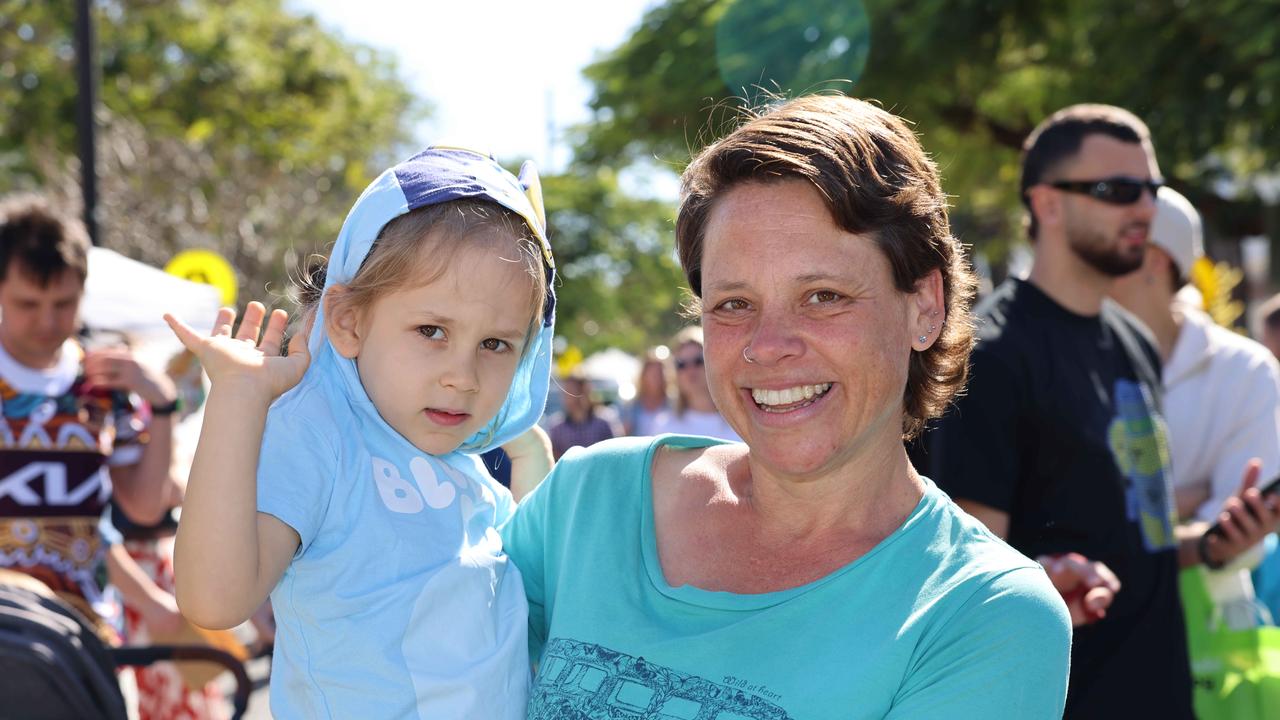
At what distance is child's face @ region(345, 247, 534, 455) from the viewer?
2.11 m

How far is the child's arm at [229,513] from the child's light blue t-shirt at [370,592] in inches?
2.1

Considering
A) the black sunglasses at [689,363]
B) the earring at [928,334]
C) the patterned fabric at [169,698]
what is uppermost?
the earring at [928,334]

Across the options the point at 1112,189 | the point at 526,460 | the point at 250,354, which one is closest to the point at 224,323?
the point at 250,354

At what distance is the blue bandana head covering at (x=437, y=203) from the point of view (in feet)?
7.06

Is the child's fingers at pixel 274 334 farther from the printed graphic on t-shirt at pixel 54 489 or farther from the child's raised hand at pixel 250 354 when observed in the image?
the printed graphic on t-shirt at pixel 54 489

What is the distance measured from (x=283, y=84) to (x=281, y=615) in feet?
57.2

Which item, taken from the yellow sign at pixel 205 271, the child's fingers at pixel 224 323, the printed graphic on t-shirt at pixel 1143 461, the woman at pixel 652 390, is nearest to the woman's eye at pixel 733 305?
the child's fingers at pixel 224 323

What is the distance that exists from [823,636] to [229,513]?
2.81 feet

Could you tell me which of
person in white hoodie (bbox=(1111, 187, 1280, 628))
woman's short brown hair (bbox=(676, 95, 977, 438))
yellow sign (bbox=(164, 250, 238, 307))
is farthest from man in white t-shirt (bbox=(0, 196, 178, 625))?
person in white hoodie (bbox=(1111, 187, 1280, 628))

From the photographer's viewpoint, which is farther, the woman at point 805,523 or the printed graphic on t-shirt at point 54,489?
the printed graphic on t-shirt at point 54,489

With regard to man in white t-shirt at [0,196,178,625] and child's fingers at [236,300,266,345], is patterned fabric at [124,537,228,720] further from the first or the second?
child's fingers at [236,300,266,345]

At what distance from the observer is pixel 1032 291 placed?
3.66 m

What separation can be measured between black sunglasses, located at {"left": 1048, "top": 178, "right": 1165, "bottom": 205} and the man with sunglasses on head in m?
0.31

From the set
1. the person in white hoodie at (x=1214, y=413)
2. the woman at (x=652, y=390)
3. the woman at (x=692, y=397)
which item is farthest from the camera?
the woman at (x=652, y=390)
